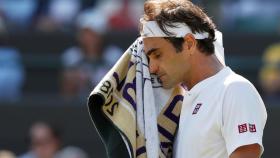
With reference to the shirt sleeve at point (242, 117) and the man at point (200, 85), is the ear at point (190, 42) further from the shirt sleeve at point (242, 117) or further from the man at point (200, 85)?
the shirt sleeve at point (242, 117)

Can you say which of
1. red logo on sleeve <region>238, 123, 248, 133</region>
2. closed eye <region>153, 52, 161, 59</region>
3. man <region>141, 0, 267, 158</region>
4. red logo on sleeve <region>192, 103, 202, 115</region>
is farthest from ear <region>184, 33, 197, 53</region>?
red logo on sleeve <region>238, 123, 248, 133</region>

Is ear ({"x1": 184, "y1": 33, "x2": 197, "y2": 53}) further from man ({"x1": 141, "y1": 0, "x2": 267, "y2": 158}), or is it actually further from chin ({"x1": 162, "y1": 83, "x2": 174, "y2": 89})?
chin ({"x1": 162, "y1": 83, "x2": 174, "y2": 89})

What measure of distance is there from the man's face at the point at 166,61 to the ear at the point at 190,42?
3 cm

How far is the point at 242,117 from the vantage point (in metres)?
3.41

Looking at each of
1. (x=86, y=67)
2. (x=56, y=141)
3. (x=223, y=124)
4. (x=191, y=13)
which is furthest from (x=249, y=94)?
(x=86, y=67)

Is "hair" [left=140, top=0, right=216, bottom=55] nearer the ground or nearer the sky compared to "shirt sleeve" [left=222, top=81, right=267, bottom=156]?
nearer the sky

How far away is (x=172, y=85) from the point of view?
11.9 feet

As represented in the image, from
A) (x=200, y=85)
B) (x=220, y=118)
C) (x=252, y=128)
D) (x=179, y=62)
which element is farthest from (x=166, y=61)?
(x=252, y=128)

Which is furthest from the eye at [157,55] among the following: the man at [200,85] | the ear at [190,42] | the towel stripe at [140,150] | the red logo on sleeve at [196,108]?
the towel stripe at [140,150]

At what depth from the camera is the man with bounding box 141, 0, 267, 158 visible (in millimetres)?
3424

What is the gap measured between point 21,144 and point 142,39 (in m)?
5.38

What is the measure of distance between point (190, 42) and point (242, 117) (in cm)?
37

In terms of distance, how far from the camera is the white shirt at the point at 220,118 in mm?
3416

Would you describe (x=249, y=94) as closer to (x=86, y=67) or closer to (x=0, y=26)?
(x=86, y=67)
